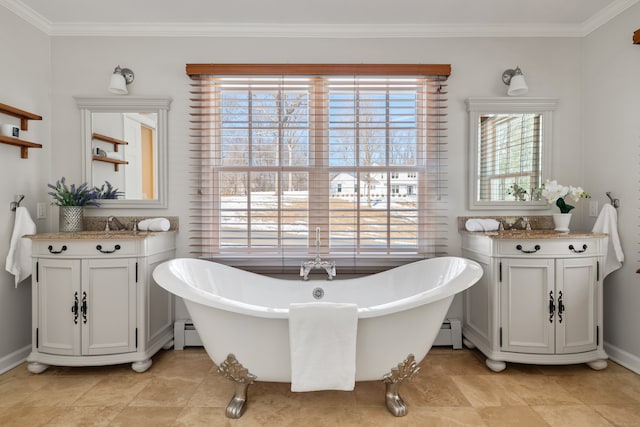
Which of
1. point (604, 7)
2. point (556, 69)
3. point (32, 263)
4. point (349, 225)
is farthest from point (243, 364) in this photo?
point (604, 7)

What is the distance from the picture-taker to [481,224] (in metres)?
2.61

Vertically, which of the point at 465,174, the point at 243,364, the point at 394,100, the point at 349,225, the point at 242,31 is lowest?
the point at 243,364

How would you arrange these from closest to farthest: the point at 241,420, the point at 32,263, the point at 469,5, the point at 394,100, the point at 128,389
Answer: the point at 241,420 < the point at 128,389 < the point at 32,263 < the point at 469,5 < the point at 394,100

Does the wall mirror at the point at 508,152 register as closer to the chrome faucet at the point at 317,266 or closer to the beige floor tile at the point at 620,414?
the chrome faucet at the point at 317,266

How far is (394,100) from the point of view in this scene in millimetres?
2684

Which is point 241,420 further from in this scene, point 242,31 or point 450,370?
point 242,31

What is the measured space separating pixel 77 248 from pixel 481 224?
2.76m

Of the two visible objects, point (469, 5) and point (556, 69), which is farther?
point (556, 69)

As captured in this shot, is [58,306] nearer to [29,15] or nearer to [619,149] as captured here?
[29,15]

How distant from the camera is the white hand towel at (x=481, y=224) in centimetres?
261

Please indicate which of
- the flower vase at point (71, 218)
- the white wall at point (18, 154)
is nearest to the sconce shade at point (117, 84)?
the white wall at point (18, 154)

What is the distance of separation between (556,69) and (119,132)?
11.3ft

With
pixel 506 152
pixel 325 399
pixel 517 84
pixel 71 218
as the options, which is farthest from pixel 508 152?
pixel 71 218

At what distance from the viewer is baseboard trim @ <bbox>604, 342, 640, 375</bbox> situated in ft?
7.48
